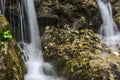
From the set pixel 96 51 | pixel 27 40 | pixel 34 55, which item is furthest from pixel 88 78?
pixel 27 40

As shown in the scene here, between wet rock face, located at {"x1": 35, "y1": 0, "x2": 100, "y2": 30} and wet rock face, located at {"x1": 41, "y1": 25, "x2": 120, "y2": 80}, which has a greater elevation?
wet rock face, located at {"x1": 35, "y1": 0, "x2": 100, "y2": 30}

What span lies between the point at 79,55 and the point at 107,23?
4.44m

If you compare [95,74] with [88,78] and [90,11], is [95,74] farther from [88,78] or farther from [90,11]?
[90,11]

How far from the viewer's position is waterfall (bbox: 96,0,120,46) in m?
12.6

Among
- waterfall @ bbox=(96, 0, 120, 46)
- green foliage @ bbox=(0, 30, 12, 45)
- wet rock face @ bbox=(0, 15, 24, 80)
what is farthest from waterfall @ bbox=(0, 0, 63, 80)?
waterfall @ bbox=(96, 0, 120, 46)

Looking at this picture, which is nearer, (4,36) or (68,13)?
(4,36)

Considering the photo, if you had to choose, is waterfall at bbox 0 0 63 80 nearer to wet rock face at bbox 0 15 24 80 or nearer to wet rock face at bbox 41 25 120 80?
wet rock face at bbox 41 25 120 80

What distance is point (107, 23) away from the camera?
1308 centimetres

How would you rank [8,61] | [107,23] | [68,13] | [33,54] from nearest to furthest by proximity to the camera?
1. [8,61]
2. [33,54]
3. [68,13]
4. [107,23]

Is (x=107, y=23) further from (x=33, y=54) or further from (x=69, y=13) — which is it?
(x=33, y=54)

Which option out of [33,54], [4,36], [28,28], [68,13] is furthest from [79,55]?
[68,13]

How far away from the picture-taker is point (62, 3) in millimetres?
12469

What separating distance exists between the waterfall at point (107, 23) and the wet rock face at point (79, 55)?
2224mm

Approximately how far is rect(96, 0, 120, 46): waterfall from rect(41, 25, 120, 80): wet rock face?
2.22 meters
